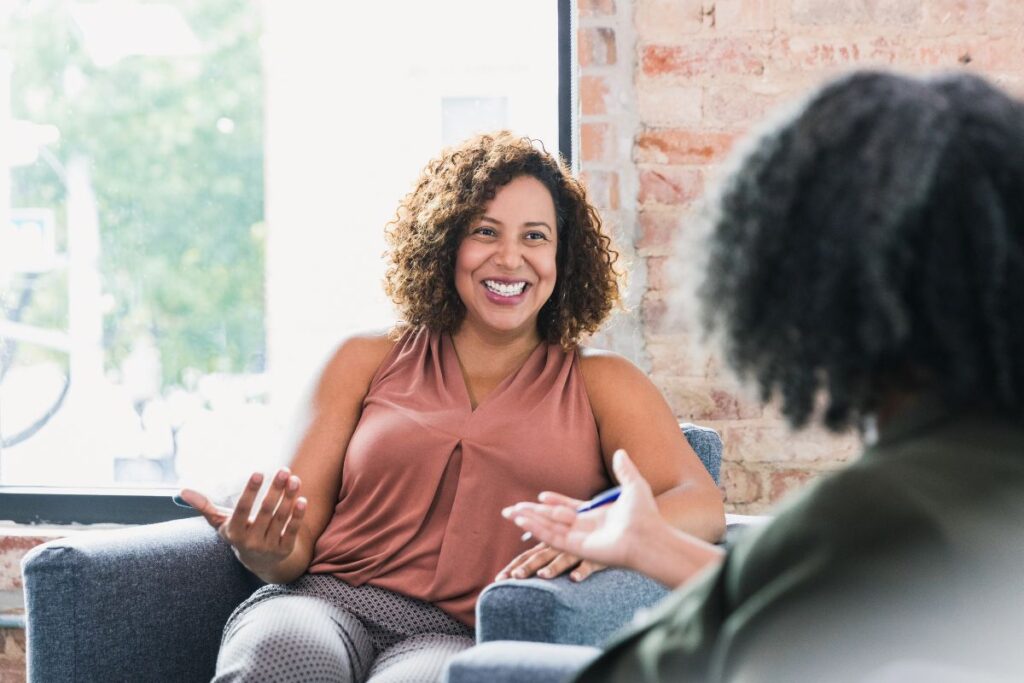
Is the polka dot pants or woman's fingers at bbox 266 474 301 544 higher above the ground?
woman's fingers at bbox 266 474 301 544

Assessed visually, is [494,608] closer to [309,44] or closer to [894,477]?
[894,477]

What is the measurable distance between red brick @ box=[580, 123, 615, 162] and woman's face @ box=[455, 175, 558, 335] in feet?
1.02

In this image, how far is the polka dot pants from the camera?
1534 mm

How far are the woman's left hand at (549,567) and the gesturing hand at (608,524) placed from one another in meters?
0.29

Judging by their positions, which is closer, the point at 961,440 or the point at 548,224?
the point at 961,440

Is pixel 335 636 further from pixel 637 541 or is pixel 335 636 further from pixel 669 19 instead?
pixel 669 19

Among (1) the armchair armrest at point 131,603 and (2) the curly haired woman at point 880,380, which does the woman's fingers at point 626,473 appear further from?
(1) the armchair armrest at point 131,603

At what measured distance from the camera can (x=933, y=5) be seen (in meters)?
2.25

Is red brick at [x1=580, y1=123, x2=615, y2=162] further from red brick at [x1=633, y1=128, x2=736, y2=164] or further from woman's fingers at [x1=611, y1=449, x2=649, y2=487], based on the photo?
woman's fingers at [x1=611, y1=449, x2=649, y2=487]

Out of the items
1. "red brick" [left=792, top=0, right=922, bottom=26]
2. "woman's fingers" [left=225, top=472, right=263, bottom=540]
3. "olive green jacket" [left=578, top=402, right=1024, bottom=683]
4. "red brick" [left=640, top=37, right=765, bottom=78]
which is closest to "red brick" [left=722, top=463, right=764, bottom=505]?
"red brick" [left=640, top=37, right=765, bottom=78]

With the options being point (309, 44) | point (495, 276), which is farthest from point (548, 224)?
point (309, 44)

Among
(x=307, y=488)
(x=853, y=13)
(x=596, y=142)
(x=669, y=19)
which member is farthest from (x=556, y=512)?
(x=853, y=13)

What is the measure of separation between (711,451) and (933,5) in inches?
39.5

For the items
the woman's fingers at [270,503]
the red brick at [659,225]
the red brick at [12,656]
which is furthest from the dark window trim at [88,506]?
the red brick at [659,225]
